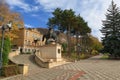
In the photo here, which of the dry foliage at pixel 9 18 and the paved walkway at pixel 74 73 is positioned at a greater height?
the dry foliage at pixel 9 18

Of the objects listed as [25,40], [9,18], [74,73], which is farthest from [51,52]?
[25,40]

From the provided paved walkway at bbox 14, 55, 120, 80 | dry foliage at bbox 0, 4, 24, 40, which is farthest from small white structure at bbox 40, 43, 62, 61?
dry foliage at bbox 0, 4, 24, 40

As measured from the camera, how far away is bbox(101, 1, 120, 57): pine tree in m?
39.3

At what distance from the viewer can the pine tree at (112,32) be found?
3931 cm

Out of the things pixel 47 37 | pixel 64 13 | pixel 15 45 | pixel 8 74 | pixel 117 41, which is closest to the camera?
pixel 8 74

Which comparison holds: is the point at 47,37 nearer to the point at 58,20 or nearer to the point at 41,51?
the point at 41,51

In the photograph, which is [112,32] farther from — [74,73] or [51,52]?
[74,73]

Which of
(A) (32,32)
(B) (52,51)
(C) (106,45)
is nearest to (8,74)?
(B) (52,51)

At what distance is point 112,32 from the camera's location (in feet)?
134

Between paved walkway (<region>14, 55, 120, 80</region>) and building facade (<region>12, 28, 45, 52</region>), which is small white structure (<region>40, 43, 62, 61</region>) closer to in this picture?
paved walkway (<region>14, 55, 120, 80</region>)

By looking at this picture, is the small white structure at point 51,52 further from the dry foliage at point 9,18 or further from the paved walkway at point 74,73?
the dry foliage at point 9,18

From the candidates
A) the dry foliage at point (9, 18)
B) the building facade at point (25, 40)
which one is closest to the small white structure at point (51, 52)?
the dry foliage at point (9, 18)

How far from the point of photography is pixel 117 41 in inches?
1554

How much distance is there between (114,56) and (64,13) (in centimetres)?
1562
